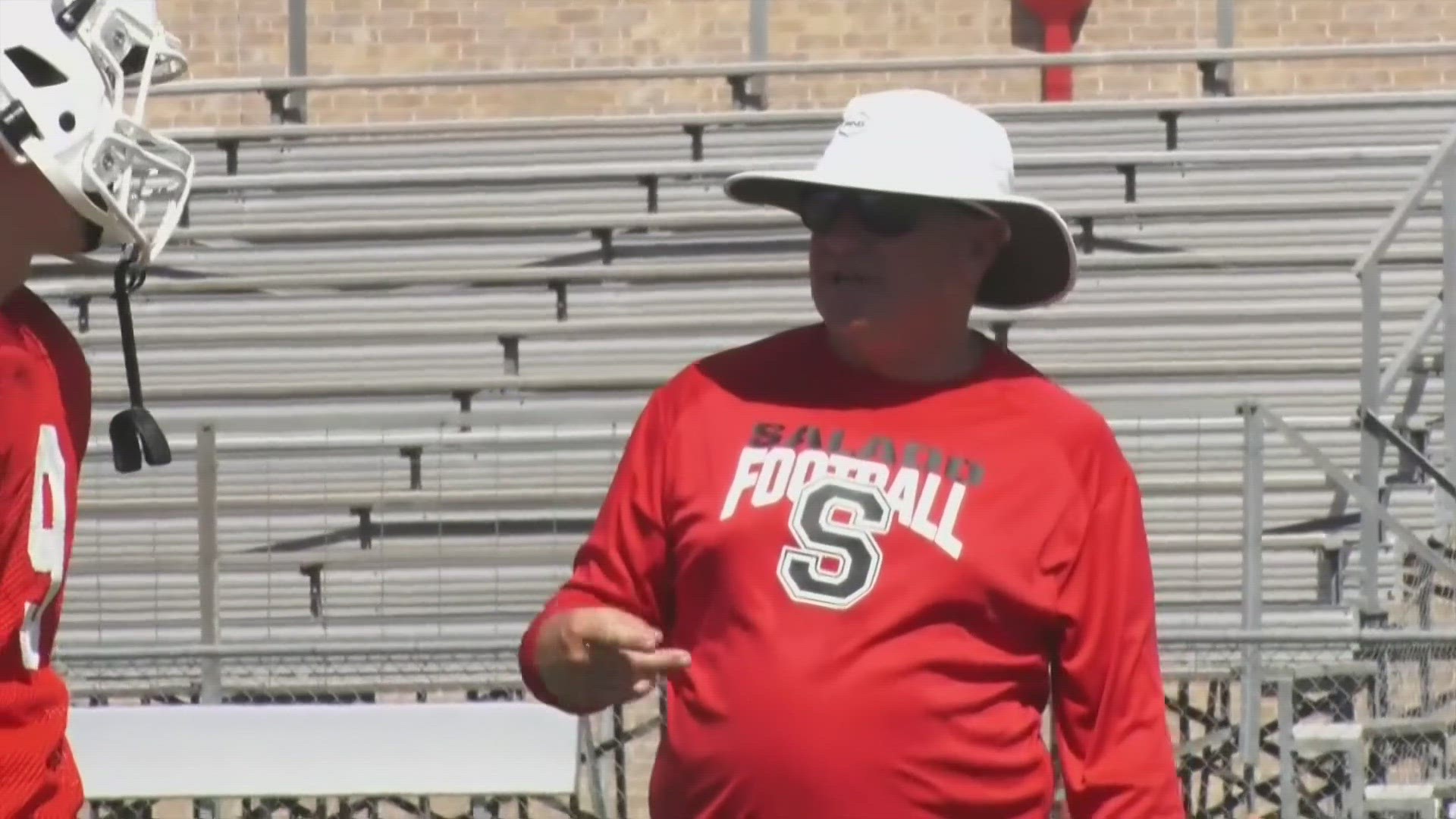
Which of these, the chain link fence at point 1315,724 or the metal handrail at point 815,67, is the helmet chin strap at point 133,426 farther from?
the metal handrail at point 815,67

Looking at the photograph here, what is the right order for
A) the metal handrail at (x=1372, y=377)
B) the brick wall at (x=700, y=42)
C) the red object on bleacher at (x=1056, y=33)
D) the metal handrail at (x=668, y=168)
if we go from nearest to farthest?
the metal handrail at (x=1372, y=377), the metal handrail at (x=668, y=168), the red object on bleacher at (x=1056, y=33), the brick wall at (x=700, y=42)

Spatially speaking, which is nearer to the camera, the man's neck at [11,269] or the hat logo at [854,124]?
the man's neck at [11,269]

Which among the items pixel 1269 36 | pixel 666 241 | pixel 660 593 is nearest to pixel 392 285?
pixel 666 241

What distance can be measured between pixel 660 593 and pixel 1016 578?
0.36 meters

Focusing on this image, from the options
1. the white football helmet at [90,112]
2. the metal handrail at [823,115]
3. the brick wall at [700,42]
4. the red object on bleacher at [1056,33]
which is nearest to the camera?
the white football helmet at [90,112]

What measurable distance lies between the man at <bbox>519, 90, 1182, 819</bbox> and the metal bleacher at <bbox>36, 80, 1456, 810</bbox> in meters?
3.08

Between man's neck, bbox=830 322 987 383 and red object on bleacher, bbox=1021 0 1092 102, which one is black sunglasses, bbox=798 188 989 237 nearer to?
man's neck, bbox=830 322 987 383

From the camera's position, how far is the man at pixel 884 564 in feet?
6.86

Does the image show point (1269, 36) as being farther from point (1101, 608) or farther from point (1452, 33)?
point (1101, 608)

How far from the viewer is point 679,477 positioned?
2.16 meters

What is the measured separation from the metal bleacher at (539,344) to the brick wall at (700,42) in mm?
976

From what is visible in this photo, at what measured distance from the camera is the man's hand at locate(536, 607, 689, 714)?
2.04 m

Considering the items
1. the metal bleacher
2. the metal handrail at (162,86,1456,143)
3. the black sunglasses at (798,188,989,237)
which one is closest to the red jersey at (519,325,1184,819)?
the black sunglasses at (798,188,989,237)

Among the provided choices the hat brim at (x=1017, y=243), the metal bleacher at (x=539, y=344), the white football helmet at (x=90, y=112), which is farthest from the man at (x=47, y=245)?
the metal bleacher at (x=539, y=344)
